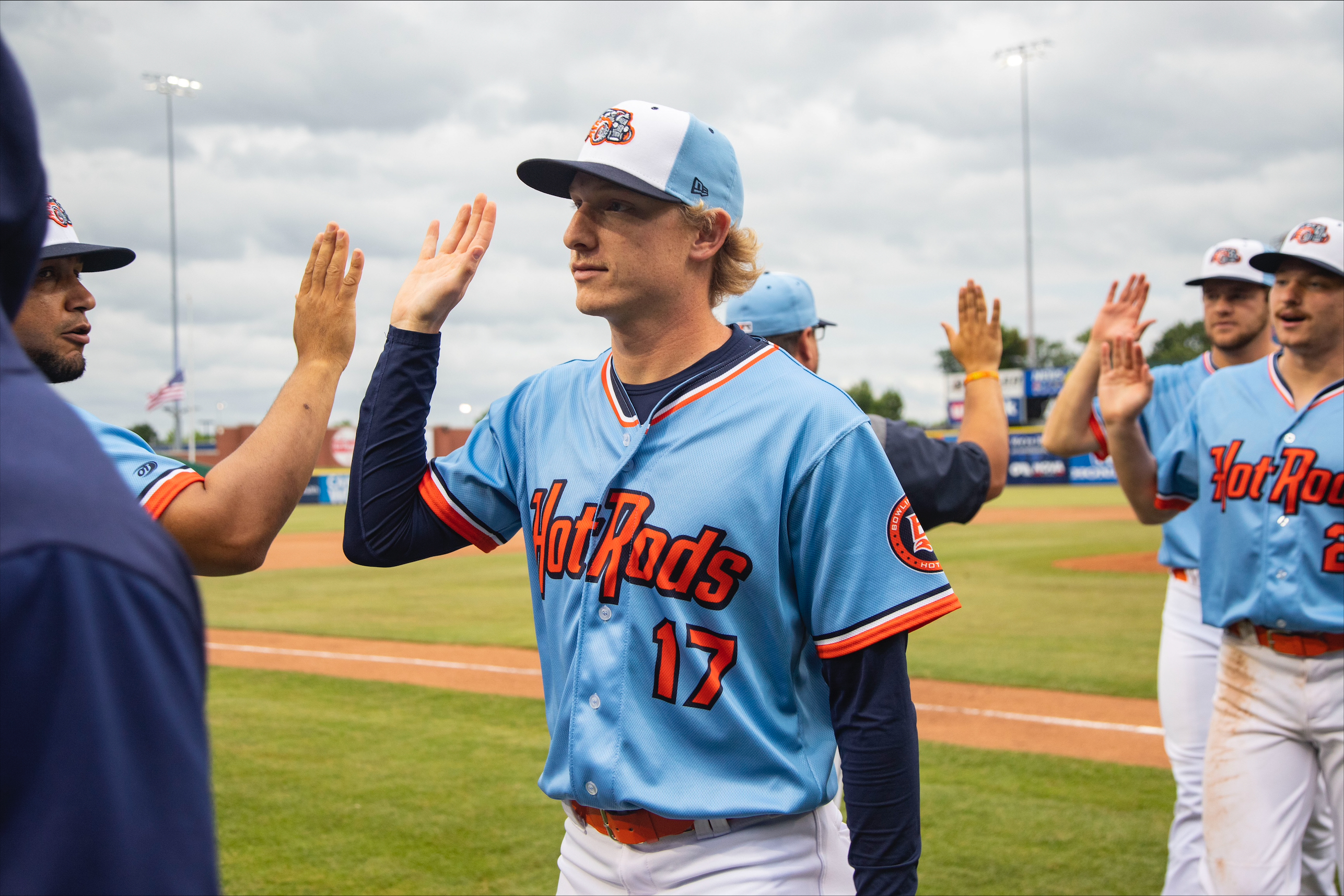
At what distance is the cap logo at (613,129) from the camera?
228cm

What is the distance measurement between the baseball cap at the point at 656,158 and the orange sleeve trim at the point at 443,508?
2.38ft

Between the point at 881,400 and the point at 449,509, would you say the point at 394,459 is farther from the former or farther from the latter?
the point at 881,400

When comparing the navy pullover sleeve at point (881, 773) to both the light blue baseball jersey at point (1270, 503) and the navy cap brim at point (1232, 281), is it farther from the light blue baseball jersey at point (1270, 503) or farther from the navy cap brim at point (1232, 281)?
the navy cap brim at point (1232, 281)

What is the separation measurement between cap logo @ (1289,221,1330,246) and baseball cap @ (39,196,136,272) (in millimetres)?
3611

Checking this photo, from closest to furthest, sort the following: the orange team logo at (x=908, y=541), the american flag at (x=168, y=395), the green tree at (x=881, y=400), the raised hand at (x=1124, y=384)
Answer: the orange team logo at (x=908, y=541) < the raised hand at (x=1124, y=384) < the american flag at (x=168, y=395) < the green tree at (x=881, y=400)

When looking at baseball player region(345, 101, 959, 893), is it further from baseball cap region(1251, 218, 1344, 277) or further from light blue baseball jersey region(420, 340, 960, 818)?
baseball cap region(1251, 218, 1344, 277)

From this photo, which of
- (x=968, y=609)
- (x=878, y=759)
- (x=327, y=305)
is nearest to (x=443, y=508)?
(x=327, y=305)

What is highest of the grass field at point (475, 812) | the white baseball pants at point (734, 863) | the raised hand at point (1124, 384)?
the raised hand at point (1124, 384)

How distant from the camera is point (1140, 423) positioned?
208 inches

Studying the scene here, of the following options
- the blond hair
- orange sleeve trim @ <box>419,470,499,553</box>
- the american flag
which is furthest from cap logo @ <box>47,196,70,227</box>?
the american flag

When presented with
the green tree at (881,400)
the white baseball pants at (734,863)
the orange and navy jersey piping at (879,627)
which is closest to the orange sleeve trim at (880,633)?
the orange and navy jersey piping at (879,627)

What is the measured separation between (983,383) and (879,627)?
154 cm

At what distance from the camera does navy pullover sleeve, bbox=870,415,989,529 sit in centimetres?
323

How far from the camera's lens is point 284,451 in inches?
94.5
